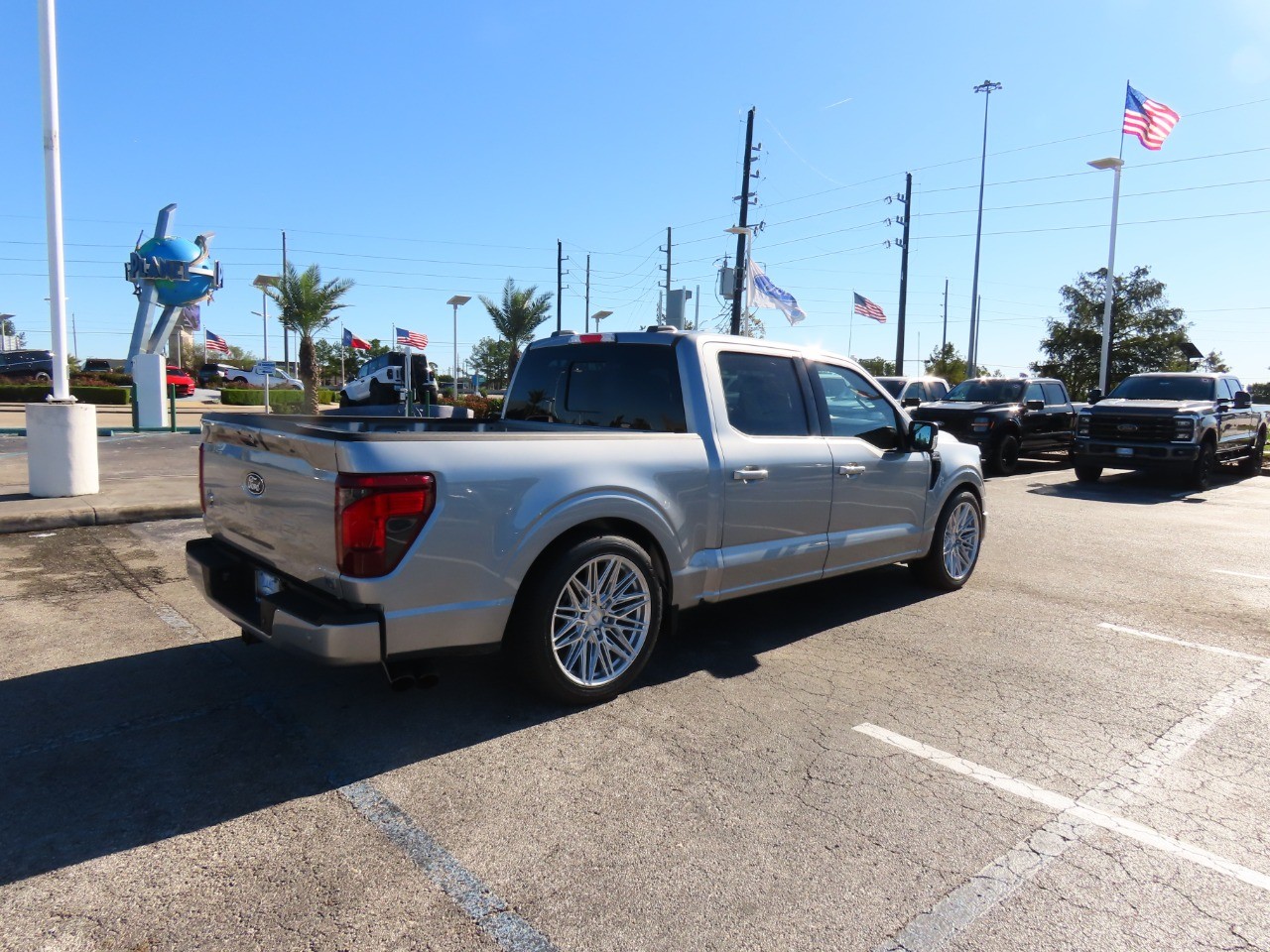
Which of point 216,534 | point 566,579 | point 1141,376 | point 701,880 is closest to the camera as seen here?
point 701,880

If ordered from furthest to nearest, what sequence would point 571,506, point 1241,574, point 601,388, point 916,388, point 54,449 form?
point 916,388 → point 54,449 → point 1241,574 → point 601,388 → point 571,506

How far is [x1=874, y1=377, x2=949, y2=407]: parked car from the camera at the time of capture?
18.8 metres

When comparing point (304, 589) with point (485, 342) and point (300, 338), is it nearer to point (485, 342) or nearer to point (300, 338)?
point (300, 338)

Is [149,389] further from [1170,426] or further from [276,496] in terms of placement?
[1170,426]

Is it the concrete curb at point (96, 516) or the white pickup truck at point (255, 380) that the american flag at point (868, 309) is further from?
the white pickup truck at point (255, 380)

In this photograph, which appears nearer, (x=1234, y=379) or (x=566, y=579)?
(x=566, y=579)

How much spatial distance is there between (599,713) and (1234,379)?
52.0ft

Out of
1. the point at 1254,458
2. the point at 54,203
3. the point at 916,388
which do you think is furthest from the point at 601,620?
the point at 916,388

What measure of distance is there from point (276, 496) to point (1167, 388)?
1544 centimetres

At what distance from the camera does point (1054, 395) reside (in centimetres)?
1661

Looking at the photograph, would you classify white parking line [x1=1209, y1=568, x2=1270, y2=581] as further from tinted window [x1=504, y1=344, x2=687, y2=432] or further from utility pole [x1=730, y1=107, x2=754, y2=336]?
utility pole [x1=730, y1=107, x2=754, y2=336]

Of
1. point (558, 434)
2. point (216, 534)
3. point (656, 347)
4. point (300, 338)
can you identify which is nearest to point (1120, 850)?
point (558, 434)

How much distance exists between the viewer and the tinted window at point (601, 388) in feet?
14.5

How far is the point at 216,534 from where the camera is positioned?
4180 mm
